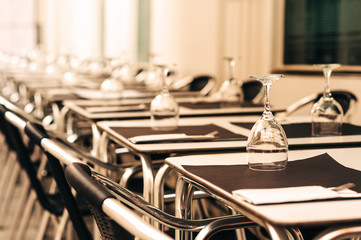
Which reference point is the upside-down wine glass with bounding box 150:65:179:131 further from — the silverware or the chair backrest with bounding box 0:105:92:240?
the silverware

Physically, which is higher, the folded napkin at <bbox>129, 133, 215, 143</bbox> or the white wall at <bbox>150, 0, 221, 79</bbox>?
the white wall at <bbox>150, 0, 221, 79</bbox>

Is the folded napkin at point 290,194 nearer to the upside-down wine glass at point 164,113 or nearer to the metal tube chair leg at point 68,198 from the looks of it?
the metal tube chair leg at point 68,198

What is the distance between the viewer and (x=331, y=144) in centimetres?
206

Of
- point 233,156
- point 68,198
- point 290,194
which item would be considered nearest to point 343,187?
point 290,194

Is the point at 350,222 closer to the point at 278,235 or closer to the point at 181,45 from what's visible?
the point at 278,235

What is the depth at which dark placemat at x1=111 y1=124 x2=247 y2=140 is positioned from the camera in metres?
2.24

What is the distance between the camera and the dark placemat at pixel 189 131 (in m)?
2.24

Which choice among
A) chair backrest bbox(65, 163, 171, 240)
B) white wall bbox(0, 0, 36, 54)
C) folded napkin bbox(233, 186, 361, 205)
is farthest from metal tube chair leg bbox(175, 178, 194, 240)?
white wall bbox(0, 0, 36, 54)

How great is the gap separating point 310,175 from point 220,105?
6.72ft

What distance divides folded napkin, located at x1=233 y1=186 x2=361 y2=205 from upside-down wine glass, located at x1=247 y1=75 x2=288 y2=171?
0.23m

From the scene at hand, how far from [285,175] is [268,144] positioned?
106mm

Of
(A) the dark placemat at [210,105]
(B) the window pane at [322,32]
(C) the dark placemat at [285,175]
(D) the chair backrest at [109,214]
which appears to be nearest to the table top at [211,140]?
(C) the dark placemat at [285,175]

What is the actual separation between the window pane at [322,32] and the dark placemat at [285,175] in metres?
3.05

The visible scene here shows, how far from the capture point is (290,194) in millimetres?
1288
